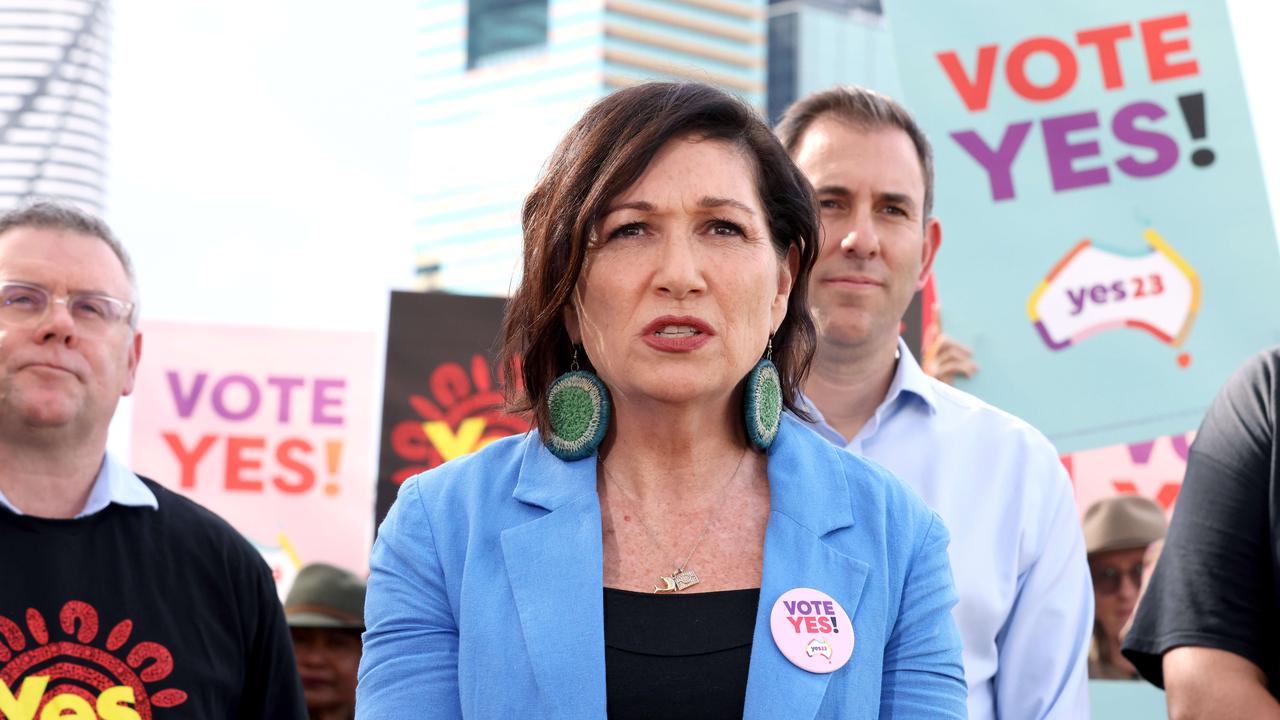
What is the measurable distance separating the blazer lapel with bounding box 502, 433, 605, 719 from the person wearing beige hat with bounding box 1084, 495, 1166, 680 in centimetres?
289

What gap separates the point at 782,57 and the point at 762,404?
106674 millimetres

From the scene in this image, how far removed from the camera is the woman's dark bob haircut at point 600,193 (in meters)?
2.31

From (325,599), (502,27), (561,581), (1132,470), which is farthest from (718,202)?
(502,27)

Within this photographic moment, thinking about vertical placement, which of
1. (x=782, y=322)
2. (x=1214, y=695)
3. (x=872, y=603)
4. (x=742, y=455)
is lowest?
(x=1214, y=695)

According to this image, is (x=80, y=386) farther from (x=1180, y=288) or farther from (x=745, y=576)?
(x=1180, y=288)

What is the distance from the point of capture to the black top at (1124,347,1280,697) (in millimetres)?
2639

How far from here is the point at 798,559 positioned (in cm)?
226

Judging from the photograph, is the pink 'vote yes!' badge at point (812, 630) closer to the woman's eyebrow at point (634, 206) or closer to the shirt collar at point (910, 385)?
the woman's eyebrow at point (634, 206)

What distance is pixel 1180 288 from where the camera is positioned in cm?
462

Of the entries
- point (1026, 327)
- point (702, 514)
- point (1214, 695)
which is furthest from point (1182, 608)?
point (1026, 327)

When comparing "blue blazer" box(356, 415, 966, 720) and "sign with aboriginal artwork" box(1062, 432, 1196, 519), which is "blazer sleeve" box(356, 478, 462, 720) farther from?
"sign with aboriginal artwork" box(1062, 432, 1196, 519)

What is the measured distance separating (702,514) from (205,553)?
184 centimetres

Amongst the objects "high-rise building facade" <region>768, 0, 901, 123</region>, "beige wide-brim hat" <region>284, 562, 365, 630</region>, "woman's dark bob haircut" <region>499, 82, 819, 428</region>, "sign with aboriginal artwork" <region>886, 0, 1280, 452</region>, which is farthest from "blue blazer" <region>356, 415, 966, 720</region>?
"high-rise building facade" <region>768, 0, 901, 123</region>

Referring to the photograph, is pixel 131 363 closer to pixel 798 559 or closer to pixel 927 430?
pixel 927 430
